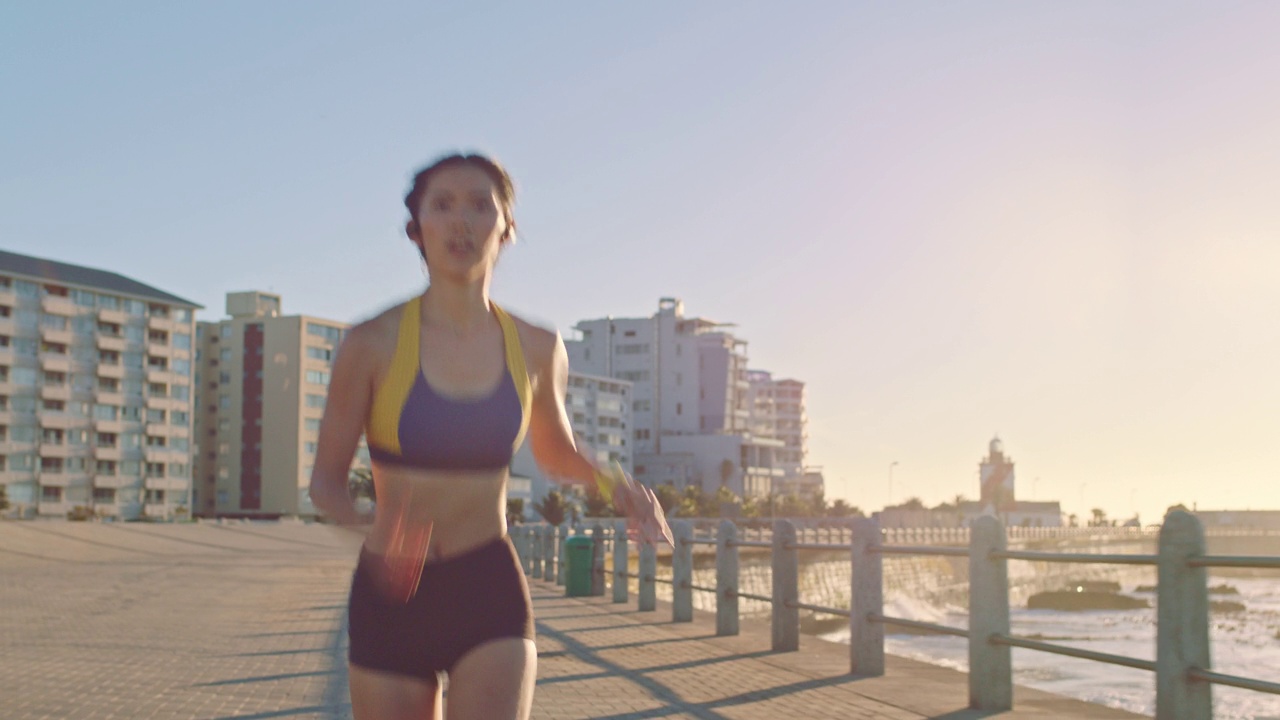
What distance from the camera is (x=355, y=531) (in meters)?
2.81

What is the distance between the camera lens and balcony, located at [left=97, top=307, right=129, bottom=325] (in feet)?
378

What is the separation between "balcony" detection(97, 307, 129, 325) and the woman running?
121 metres

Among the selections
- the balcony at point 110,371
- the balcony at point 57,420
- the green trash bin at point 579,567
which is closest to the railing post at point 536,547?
the green trash bin at point 579,567

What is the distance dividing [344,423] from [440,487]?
0.79 ft

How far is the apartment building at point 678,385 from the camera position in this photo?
5610 inches

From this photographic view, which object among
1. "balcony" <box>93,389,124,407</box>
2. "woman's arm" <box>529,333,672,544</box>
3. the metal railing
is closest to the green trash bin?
the metal railing

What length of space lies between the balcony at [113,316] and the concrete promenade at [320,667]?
98546 mm

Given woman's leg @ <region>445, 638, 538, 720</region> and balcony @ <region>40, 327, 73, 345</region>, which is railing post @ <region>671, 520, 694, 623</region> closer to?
woman's leg @ <region>445, 638, 538, 720</region>

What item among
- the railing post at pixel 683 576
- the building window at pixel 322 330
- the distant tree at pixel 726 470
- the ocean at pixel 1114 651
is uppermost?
the building window at pixel 322 330

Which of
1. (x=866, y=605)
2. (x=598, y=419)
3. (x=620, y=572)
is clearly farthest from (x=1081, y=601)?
(x=598, y=419)

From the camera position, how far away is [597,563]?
23.2 meters

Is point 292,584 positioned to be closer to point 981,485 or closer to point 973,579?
point 973,579

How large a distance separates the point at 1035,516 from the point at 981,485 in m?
14.8

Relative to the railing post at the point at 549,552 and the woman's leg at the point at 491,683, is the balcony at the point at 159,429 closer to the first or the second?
the railing post at the point at 549,552
